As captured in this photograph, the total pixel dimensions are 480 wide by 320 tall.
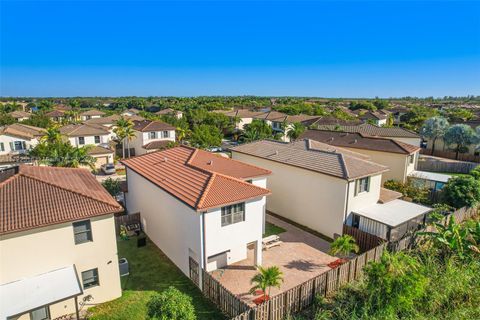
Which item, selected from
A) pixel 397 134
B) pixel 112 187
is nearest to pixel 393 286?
pixel 112 187

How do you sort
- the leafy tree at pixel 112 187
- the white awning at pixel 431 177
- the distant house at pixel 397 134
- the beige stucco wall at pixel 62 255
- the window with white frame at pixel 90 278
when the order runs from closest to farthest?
the beige stucco wall at pixel 62 255, the window with white frame at pixel 90 278, the leafy tree at pixel 112 187, the white awning at pixel 431 177, the distant house at pixel 397 134

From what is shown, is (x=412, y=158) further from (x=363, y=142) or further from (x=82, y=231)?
(x=82, y=231)

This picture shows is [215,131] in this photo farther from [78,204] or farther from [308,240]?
[78,204]

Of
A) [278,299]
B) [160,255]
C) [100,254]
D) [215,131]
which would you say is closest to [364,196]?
[278,299]

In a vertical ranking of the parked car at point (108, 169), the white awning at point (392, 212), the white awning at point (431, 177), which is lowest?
the parked car at point (108, 169)

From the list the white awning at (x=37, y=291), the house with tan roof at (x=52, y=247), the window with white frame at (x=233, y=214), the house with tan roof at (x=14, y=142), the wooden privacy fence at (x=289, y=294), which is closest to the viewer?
the white awning at (x=37, y=291)

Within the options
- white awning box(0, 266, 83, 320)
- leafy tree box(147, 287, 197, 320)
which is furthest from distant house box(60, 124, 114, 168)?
leafy tree box(147, 287, 197, 320)

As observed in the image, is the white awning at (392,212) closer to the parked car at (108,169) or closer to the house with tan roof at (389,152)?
the house with tan roof at (389,152)

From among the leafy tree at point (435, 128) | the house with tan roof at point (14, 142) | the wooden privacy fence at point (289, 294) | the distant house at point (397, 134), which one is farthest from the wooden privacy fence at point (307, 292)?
the house with tan roof at point (14, 142)
